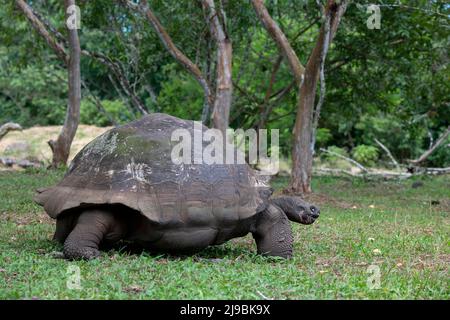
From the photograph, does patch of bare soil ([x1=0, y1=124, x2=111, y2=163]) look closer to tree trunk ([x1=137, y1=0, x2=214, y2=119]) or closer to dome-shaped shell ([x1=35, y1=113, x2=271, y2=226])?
tree trunk ([x1=137, y1=0, x2=214, y2=119])

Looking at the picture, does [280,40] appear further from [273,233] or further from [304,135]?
[273,233]

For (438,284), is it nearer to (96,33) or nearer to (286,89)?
(286,89)

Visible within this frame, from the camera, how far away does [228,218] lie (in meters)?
5.31

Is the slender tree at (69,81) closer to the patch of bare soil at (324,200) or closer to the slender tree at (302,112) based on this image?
the slender tree at (302,112)

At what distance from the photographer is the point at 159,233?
17.0 ft

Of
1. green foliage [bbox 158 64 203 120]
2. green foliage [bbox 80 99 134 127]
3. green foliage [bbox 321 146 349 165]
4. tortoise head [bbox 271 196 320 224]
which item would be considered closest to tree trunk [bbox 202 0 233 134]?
green foliage [bbox 158 64 203 120]

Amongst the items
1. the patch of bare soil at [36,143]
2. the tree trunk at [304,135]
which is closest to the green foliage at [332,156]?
the patch of bare soil at [36,143]

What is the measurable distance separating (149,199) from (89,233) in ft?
1.65

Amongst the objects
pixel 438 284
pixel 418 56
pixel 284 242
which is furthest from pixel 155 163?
pixel 418 56

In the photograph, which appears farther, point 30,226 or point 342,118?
point 342,118

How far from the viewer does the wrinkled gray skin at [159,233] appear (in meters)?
5.13

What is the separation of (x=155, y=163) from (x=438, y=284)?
218 centimetres

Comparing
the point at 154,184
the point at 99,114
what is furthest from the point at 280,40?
the point at 99,114

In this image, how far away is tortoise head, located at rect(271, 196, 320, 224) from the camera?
5.80 m
